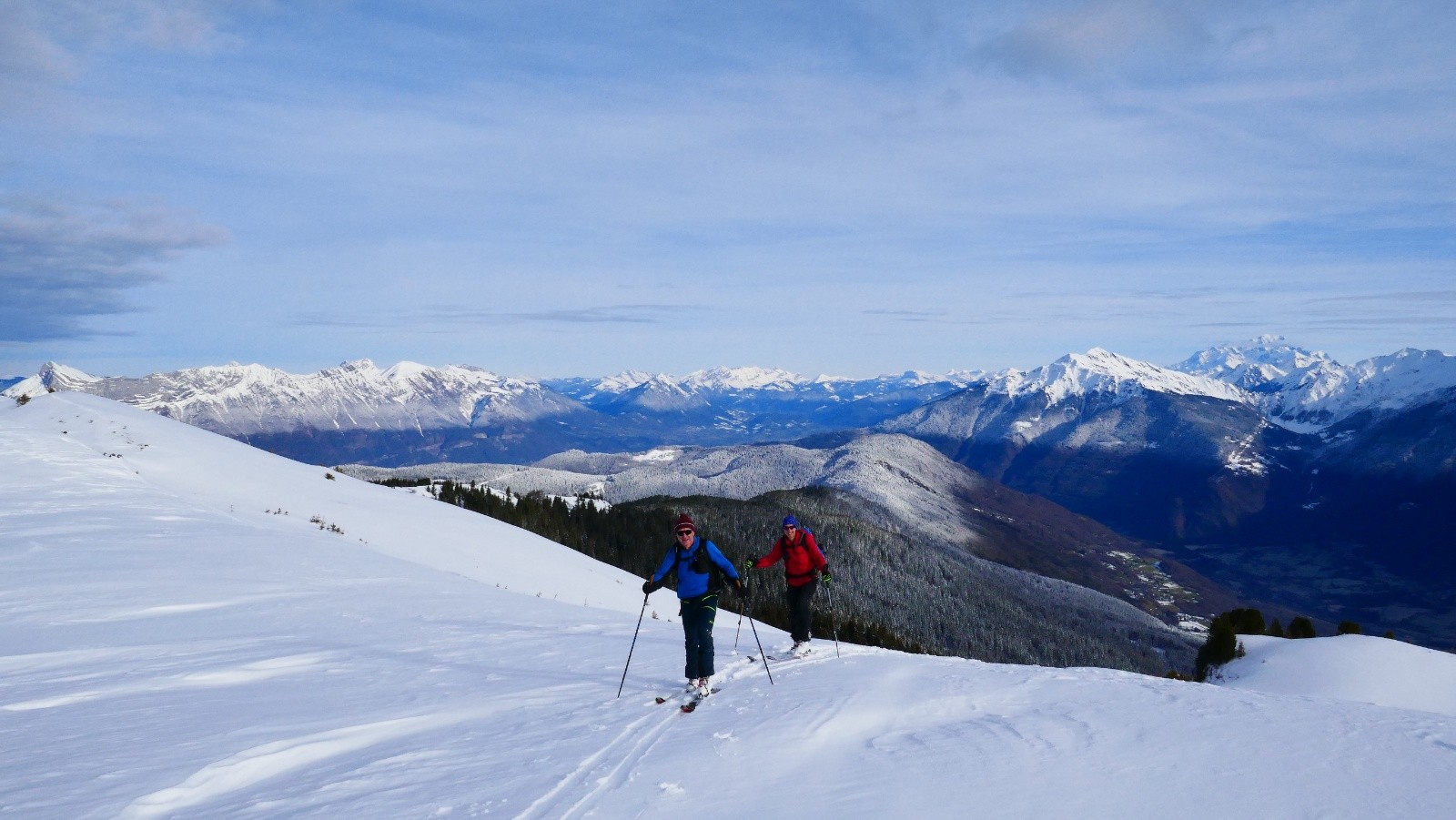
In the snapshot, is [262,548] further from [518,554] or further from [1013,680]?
[1013,680]

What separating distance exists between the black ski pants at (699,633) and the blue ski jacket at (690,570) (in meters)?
0.16

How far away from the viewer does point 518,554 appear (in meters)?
35.8

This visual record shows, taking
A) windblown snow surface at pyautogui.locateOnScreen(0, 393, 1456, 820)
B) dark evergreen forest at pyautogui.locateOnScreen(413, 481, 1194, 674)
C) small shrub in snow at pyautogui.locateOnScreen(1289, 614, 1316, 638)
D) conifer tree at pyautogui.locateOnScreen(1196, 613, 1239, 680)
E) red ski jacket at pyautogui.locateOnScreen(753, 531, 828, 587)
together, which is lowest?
dark evergreen forest at pyautogui.locateOnScreen(413, 481, 1194, 674)

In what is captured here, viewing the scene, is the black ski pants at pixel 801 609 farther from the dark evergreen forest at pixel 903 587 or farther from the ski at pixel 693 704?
the dark evergreen forest at pixel 903 587

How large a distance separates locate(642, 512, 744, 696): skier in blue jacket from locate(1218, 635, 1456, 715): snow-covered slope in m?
43.4

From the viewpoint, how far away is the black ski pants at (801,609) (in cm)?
1642

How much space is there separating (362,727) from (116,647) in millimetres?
6227

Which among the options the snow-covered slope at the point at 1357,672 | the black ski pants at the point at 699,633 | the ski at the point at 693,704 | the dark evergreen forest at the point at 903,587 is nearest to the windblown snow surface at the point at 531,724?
the ski at the point at 693,704

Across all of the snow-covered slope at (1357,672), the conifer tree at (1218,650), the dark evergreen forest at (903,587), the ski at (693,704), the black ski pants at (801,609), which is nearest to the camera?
the ski at (693,704)

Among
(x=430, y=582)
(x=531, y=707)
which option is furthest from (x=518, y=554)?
(x=531, y=707)

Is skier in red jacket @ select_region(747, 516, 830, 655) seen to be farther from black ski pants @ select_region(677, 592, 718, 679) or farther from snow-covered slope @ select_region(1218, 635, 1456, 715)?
snow-covered slope @ select_region(1218, 635, 1456, 715)

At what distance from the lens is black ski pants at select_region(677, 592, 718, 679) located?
12.3 m

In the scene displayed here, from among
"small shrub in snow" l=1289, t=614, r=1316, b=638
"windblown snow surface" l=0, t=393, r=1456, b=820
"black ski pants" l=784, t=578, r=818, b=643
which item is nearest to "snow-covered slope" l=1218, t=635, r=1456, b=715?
"small shrub in snow" l=1289, t=614, r=1316, b=638

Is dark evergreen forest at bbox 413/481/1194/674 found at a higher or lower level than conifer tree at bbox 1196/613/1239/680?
lower
